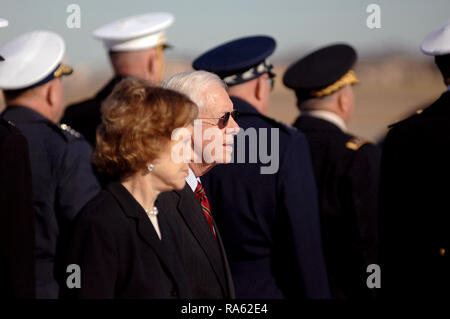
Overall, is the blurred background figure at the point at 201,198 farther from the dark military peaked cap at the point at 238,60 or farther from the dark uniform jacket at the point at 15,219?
the dark military peaked cap at the point at 238,60

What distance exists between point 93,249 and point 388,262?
6.05 ft

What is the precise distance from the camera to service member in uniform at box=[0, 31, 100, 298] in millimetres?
4688

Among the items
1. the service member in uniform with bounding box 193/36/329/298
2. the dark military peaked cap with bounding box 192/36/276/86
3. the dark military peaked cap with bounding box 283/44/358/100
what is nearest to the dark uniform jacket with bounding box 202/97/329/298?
the service member in uniform with bounding box 193/36/329/298

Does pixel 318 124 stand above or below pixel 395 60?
above

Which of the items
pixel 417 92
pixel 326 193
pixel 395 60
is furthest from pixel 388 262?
pixel 395 60

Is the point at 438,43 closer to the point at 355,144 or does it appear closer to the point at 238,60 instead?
the point at 238,60

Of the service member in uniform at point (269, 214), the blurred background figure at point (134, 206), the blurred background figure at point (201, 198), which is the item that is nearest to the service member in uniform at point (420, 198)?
the service member in uniform at point (269, 214)

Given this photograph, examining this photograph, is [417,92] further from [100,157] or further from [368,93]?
[100,157]

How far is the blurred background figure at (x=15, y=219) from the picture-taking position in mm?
3256

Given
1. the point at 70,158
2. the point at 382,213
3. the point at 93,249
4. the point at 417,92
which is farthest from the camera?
the point at 417,92

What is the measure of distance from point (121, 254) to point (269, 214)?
1434 mm

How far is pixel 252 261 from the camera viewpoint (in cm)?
411

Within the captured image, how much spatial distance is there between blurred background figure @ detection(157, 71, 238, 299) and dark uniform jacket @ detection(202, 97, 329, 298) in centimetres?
78

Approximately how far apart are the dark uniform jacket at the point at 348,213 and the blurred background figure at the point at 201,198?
2.09 metres
